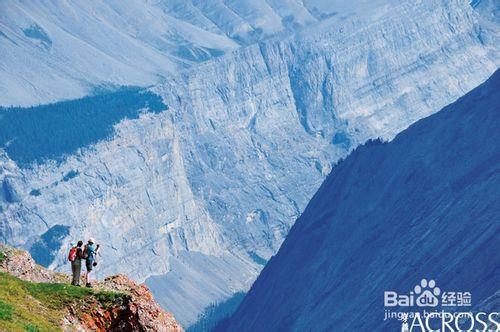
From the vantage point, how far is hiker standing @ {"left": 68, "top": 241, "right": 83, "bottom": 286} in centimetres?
6800

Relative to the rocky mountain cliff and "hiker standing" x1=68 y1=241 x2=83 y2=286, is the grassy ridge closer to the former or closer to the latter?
the rocky mountain cliff

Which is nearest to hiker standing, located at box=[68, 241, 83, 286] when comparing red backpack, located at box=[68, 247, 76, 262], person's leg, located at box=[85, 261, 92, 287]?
red backpack, located at box=[68, 247, 76, 262]

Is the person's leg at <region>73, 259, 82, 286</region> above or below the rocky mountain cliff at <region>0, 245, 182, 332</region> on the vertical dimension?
above

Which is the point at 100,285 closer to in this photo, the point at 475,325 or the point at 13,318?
the point at 13,318

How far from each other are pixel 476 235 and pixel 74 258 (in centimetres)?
13275

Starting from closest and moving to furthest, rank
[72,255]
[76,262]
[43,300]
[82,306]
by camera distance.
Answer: [43,300] → [82,306] → [76,262] → [72,255]

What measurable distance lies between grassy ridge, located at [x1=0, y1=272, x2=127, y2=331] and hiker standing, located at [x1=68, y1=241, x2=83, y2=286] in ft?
5.67

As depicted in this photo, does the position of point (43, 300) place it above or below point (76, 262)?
below

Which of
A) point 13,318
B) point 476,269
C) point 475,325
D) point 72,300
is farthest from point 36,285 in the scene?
point 476,269

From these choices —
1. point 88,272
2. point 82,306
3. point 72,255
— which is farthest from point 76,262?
point 82,306

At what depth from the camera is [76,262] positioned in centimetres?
6888

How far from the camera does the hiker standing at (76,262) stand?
6800 centimetres

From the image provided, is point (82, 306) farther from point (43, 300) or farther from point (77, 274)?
point (77, 274)

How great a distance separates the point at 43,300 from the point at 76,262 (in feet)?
14.7
